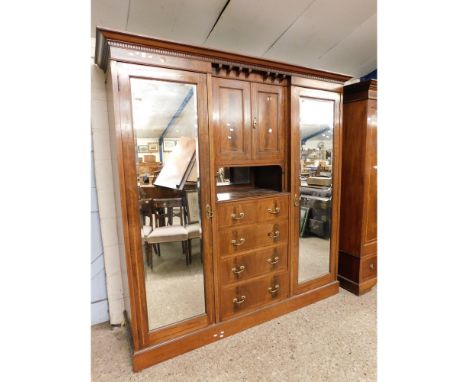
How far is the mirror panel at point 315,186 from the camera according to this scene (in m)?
2.01

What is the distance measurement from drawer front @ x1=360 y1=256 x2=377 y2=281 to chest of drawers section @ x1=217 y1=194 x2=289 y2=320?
824mm

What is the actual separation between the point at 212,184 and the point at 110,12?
1.23 metres

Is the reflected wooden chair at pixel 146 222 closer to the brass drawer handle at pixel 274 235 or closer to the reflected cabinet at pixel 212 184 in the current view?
the reflected cabinet at pixel 212 184

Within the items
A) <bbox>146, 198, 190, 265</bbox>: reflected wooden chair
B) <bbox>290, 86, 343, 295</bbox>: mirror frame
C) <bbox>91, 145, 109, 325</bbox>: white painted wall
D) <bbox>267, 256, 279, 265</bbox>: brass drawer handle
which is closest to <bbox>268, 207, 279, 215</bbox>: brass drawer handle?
<bbox>290, 86, 343, 295</bbox>: mirror frame

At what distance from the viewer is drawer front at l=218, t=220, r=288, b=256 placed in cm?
175

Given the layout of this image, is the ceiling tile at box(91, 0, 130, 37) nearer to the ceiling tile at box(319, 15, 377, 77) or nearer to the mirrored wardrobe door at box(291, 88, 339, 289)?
the mirrored wardrobe door at box(291, 88, 339, 289)

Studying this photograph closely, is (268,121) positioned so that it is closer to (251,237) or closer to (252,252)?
(251,237)

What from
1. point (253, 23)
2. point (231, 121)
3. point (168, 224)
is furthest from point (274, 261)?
point (253, 23)

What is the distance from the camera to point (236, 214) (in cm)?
176

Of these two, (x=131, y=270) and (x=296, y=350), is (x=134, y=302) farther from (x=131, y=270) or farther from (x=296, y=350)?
(x=296, y=350)

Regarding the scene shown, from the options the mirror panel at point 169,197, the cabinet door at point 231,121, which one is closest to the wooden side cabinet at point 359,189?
the cabinet door at point 231,121

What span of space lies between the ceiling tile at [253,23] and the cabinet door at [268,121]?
0.40 metres
